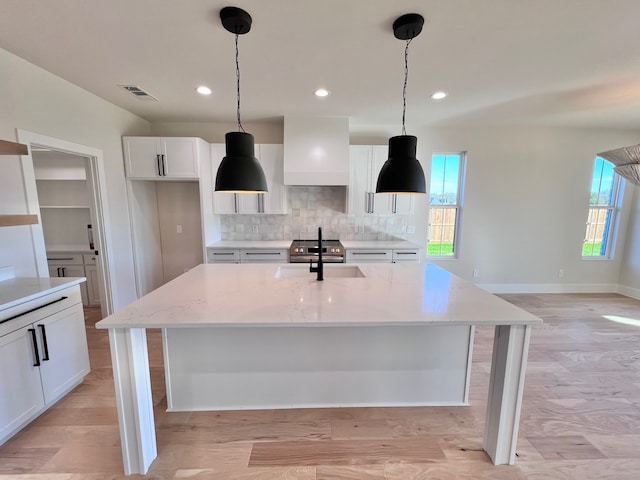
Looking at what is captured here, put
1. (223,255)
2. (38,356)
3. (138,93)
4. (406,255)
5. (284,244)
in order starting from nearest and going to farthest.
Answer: (38,356) < (138,93) < (223,255) < (406,255) < (284,244)

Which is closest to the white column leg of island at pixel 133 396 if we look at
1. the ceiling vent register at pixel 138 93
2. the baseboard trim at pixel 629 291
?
the ceiling vent register at pixel 138 93

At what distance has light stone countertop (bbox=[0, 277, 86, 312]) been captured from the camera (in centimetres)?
164

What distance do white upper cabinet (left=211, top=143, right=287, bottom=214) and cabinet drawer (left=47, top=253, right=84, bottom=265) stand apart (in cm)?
178

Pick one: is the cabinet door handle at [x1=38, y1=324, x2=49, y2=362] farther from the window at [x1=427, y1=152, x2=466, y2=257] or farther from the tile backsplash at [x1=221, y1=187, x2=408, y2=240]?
the window at [x1=427, y1=152, x2=466, y2=257]

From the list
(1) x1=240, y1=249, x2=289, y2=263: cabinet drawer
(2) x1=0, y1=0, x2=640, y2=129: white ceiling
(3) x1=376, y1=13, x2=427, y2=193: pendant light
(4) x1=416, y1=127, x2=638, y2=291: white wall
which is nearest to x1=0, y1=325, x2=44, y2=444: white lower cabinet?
(2) x1=0, y1=0, x2=640, y2=129: white ceiling

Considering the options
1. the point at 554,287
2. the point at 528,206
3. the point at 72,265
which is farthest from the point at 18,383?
the point at 554,287

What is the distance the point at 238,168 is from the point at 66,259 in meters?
3.27

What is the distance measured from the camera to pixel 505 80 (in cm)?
244

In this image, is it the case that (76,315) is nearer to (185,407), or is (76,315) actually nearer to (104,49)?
(185,407)

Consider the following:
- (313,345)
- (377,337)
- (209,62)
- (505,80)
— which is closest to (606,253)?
(505,80)

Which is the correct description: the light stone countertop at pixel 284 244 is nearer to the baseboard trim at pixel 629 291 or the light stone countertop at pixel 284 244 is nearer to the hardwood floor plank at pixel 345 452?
the hardwood floor plank at pixel 345 452

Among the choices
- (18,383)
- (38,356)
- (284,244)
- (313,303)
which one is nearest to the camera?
(313,303)

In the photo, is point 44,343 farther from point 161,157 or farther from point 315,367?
point 161,157

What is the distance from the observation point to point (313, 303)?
1.55 metres
